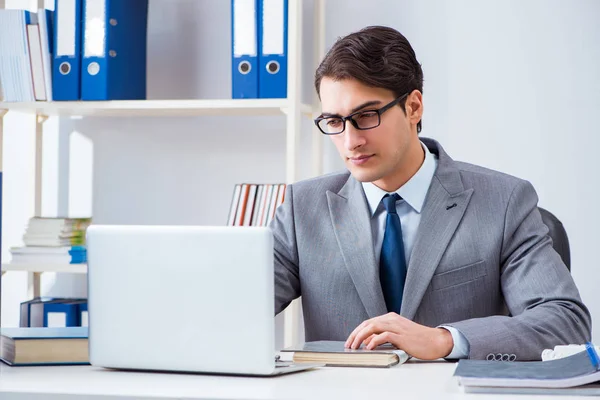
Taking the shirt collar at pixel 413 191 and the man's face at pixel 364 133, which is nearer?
the man's face at pixel 364 133

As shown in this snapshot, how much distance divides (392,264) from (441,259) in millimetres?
110

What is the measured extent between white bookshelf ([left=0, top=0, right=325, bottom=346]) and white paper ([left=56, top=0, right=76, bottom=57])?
177 mm

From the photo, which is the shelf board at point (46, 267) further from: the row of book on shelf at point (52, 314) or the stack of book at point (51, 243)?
the row of book on shelf at point (52, 314)

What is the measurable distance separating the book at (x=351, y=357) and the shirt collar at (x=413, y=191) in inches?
23.7

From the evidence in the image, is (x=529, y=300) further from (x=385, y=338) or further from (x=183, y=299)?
(x=183, y=299)

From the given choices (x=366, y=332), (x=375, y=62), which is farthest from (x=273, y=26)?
(x=366, y=332)

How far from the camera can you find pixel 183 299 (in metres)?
1.19

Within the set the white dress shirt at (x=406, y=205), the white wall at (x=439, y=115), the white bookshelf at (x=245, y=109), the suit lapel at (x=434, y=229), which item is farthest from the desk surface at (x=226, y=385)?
the white wall at (x=439, y=115)

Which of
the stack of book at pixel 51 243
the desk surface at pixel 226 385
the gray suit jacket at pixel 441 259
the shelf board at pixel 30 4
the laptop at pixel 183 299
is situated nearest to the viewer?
the desk surface at pixel 226 385

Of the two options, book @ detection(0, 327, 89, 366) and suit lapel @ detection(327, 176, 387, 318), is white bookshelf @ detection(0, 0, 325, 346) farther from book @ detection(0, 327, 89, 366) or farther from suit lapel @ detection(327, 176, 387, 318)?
book @ detection(0, 327, 89, 366)

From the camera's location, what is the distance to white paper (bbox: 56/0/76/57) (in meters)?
2.79

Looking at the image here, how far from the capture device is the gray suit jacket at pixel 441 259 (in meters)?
1.78

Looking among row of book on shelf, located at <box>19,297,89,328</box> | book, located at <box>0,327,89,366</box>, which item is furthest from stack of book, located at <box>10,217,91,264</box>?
book, located at <box>0,327,89,366</box>

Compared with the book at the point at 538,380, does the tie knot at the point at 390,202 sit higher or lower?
higher
